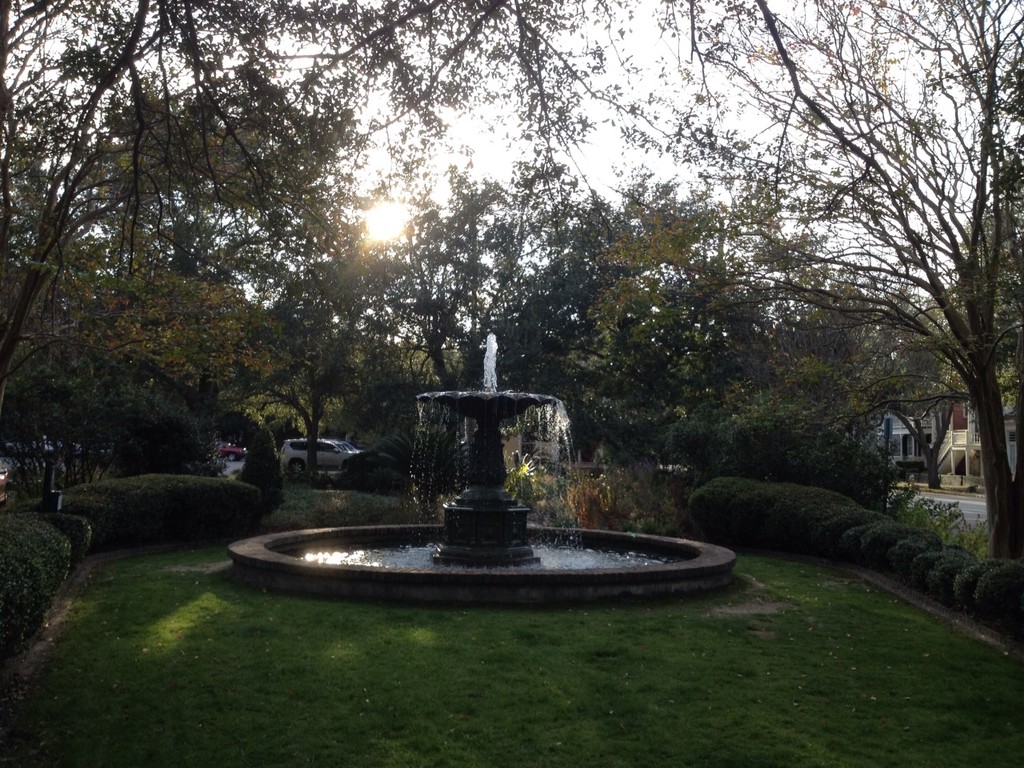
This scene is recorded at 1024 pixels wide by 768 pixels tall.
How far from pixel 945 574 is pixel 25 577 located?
28.8ft

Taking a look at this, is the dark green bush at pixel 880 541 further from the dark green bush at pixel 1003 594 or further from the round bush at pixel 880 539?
the dark green bush at pixel 1003 594

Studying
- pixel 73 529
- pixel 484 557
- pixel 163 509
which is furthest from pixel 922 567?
pixel 163 509

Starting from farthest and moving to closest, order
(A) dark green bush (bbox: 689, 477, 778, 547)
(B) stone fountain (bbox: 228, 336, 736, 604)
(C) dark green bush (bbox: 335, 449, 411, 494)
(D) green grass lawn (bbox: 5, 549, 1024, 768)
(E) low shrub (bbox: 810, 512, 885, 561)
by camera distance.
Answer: (C) dark green bush (bbox: 335, 449, 411, 494), (A) dark green bush (bbox: 689, 477, 778, 547), (E) low shrub (bbox: 810, 512, 885, 561), (B) stone fountain (bbox: 228, 336, 736, 604), (D) green grass lawn (bbox: 5, 549, 1024, 768)

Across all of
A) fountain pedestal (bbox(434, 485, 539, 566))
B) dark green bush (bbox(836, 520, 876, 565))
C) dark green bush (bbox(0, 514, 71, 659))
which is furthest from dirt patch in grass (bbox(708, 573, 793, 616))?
dark green bush (bbox(0, 514, 71, 659))

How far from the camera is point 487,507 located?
12297 millimetres

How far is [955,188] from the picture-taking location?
11562mm

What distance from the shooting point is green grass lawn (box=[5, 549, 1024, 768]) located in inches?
212

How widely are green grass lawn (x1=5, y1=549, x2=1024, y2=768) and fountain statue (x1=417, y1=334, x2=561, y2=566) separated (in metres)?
2.80

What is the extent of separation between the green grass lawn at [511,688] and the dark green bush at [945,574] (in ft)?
1.66

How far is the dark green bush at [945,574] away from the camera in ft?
31.5

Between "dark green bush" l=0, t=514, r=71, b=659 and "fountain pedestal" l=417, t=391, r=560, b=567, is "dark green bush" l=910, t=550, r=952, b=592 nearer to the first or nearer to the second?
"fountain pedestal" l=417, t=391, r=560, b=567

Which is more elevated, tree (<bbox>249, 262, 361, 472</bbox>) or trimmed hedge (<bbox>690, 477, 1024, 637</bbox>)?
Answer: tree (<bbox>249, 262, 361, 472</bbox>)

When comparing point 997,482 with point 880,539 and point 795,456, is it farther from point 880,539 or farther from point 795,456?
point 795,456

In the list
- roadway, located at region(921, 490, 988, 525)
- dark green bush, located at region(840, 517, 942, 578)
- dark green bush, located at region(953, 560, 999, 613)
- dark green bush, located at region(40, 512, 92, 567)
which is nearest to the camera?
dark green bush, located at region(953, 560, 999, 613)
